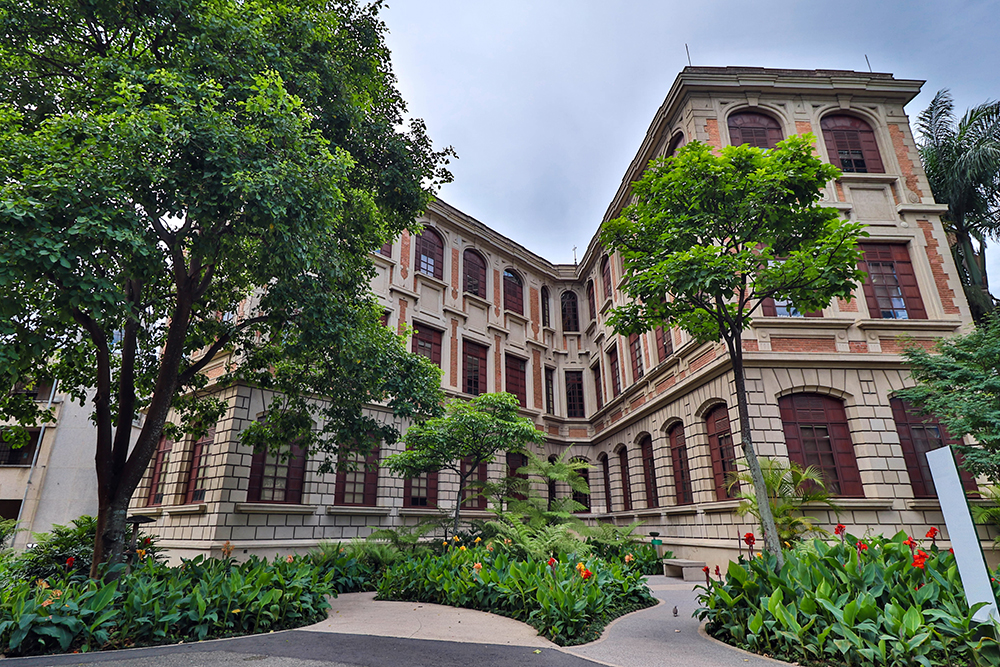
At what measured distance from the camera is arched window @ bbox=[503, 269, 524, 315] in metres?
23.5

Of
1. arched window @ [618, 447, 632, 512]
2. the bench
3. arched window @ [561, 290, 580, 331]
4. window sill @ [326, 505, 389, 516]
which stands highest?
arched window @ [561, 290, 580, 331]

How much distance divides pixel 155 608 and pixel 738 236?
32.3 feet

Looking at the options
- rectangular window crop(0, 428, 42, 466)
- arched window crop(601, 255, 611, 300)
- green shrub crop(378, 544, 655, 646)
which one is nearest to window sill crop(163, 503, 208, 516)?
green shrub crop(378, 544, 655, 646)

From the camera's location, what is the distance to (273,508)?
14125mm

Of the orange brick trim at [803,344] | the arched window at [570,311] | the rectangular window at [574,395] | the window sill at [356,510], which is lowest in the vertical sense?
the window sill at [356,510]

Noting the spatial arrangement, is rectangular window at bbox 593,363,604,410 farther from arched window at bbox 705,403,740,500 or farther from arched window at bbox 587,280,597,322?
arched window at bbox 705,403,740,500

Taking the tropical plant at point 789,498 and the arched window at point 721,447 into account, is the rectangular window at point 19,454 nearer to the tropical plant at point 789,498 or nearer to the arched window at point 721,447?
the arched window at point 721,447

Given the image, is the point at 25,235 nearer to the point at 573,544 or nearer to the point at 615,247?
the point at 615,247

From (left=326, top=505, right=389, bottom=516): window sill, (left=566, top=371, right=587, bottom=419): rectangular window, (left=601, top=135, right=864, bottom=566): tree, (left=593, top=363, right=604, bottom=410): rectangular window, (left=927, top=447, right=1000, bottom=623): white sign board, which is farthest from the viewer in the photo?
(left=566, top=371, right=587, bottom=419): rectangular window

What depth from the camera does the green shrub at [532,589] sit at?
6820 millimetres

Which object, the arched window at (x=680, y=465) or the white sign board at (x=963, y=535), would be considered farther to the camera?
the arched window at (x=680, y=465)

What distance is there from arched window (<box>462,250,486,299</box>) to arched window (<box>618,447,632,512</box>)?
8509mm

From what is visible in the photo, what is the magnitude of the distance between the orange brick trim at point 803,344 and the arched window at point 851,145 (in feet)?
19.3

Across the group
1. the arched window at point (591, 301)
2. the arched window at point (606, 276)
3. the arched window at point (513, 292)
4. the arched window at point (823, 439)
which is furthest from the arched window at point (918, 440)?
the arched window at point (513, 292)
